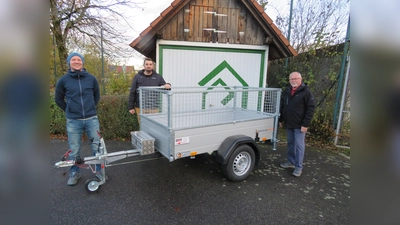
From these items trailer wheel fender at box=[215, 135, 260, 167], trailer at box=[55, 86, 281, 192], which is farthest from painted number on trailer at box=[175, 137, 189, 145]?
trailer wheel fender at box=[215, 135, 260, 167]

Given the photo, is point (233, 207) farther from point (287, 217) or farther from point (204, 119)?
point (204, 119)

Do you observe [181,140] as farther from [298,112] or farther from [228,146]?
[298,112]

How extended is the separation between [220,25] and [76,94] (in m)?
4.14

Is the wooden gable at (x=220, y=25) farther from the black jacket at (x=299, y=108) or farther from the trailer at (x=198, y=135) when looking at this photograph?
the black jacket at (x=299, y=108)

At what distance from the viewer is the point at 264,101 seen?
4.79 meters

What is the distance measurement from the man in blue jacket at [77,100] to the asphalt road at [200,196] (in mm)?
460

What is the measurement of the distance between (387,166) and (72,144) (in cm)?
357

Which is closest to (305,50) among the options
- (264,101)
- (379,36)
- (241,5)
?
(241,5)

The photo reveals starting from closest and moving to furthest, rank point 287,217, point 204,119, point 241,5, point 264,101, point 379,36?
1. point 379,36
2. point 287,217
3. point 204,119
4. point 264,101
5. point 241,5

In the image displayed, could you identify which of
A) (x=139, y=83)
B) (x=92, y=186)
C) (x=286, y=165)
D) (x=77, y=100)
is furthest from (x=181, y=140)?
(x=286, y=165)

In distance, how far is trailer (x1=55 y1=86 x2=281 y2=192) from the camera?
9.78 ft

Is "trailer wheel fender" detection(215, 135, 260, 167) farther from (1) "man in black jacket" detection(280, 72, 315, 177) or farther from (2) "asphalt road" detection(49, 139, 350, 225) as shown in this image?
(1) "man in black jacket" detection(280, 72, 315, 177)

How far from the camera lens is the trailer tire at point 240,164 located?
3.38 metres

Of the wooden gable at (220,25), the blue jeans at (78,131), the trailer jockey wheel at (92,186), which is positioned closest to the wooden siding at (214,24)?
the wooden gable at (220,25)
